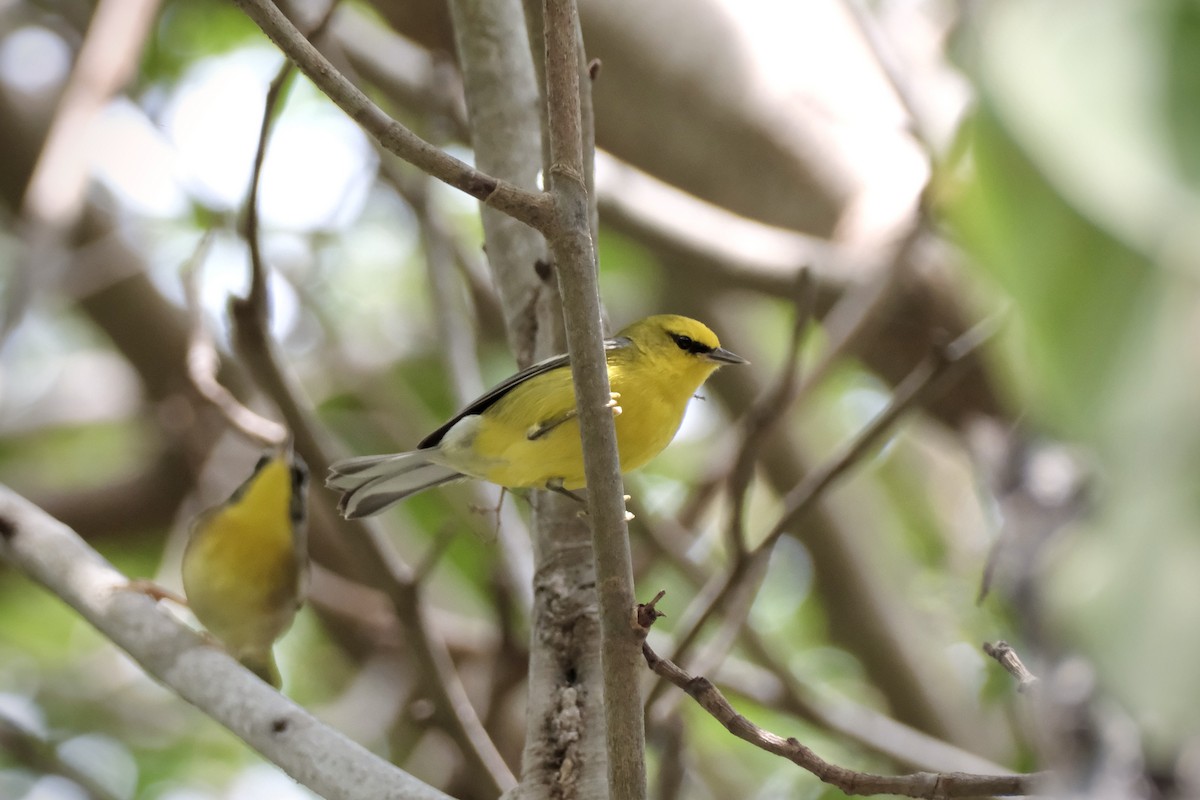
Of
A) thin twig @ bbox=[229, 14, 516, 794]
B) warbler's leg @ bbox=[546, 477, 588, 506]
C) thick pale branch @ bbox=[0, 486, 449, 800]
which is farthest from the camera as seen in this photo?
thin twig @ bbox=[229, 14, 516, 794]

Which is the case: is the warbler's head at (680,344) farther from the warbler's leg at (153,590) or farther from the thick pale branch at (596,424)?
the thick pale branch at (596,424)

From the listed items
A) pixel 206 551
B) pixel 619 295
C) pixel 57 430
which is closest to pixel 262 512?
pixel 206 551

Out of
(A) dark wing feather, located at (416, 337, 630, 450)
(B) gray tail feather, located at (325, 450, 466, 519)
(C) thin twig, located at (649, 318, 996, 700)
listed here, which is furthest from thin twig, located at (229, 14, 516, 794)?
(C) thin twig, located at (649, 318, 996, 700)

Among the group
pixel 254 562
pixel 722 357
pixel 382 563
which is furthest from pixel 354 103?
pixel 254 562

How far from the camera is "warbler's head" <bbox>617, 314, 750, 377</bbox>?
4.30 m

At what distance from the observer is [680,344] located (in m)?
4.38

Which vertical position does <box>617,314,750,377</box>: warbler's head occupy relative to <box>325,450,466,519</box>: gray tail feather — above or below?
above

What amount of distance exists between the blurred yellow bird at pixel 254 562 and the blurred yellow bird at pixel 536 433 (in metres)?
0.68

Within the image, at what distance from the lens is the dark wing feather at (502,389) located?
3139 millimetres

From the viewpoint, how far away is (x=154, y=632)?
9.27 ft

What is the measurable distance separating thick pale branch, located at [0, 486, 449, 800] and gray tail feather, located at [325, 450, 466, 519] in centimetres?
96

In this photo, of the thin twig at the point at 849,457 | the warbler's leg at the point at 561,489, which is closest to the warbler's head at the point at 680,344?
the thin twig at the point at 849,457

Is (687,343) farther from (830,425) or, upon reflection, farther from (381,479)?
(830,425)

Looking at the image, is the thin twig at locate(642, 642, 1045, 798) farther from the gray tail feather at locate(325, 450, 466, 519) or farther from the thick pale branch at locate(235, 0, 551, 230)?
the gray tail feather at locate(325, 450, 466, 519)
